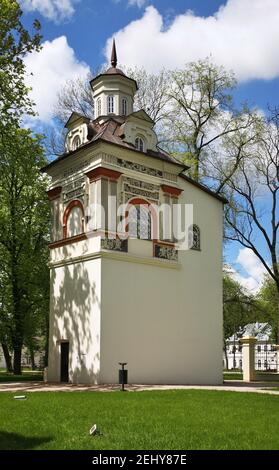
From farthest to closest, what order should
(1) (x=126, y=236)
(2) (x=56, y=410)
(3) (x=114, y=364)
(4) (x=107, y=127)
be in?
(4) (x=107, y=127), (1) (x=126, y=236), (3) (x=114, y=364), (2) (x=56, y=410)

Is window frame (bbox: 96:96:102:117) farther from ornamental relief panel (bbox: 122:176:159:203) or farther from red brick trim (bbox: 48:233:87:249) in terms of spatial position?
red brick trim (bbox: 48:233:87:249)

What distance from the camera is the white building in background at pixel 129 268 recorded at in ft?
66.8

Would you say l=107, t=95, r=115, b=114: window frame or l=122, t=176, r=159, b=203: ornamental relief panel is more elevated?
l=107, t=95, r=115, b=114: window frame

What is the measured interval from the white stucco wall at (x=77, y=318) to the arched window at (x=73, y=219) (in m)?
1.42

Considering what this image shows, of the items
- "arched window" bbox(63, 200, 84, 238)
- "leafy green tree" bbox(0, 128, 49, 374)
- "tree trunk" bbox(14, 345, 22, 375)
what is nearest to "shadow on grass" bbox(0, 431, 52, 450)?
"arched window" bbox(63, 200, 84, 238)

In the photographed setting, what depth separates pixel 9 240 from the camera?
2953 cm

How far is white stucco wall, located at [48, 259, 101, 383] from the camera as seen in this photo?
20000mm

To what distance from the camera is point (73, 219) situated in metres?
22.6

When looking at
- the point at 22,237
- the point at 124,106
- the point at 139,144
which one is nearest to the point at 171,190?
the point at 139,144

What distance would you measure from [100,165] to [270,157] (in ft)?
43.4

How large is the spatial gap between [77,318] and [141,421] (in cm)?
1151

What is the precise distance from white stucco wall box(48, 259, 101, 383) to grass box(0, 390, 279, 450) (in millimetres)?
5564
